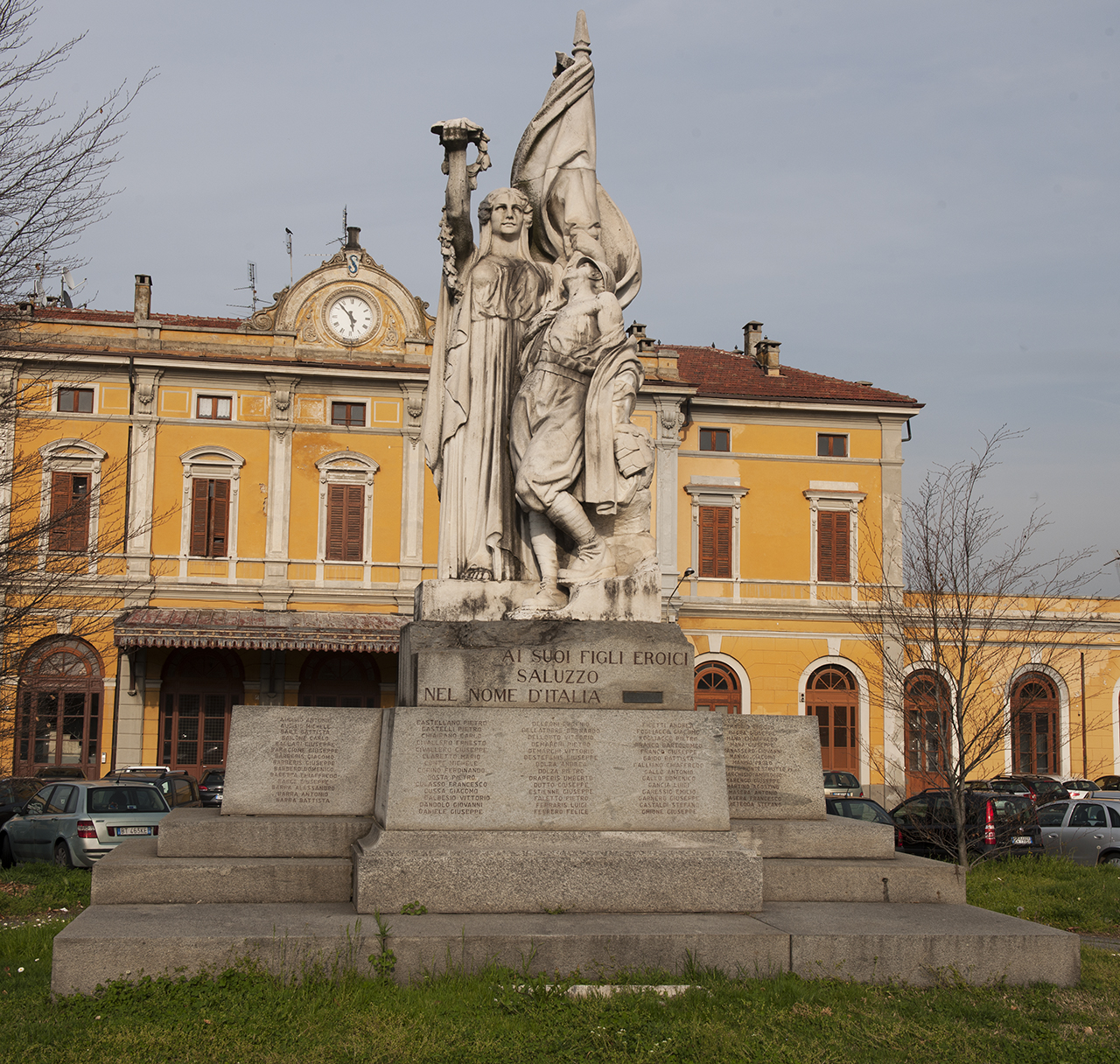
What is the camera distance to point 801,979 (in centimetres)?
569

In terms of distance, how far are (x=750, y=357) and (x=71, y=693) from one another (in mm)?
23675

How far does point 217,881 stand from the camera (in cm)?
646

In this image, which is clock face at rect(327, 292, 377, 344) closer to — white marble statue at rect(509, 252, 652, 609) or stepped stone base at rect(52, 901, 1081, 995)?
white marble statue at rect(509, 252, 652, 609)

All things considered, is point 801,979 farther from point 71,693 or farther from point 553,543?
point 71,693

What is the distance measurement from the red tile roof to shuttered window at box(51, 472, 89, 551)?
55.4 feet

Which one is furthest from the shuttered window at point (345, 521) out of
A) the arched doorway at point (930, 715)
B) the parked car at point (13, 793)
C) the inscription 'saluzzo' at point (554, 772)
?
the inscription 'saluzzo' at point (554, 772)

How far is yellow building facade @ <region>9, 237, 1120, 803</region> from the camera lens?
33.0 m

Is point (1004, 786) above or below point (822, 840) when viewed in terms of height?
below

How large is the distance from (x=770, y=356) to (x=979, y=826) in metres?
25.9

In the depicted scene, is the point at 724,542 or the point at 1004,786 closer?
the point at 1004,786

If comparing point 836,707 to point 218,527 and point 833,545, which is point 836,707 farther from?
point 218,527

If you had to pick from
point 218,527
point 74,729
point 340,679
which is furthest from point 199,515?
point 74,729

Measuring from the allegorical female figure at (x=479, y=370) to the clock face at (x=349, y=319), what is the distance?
28.3m

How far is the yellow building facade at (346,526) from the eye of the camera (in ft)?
108
